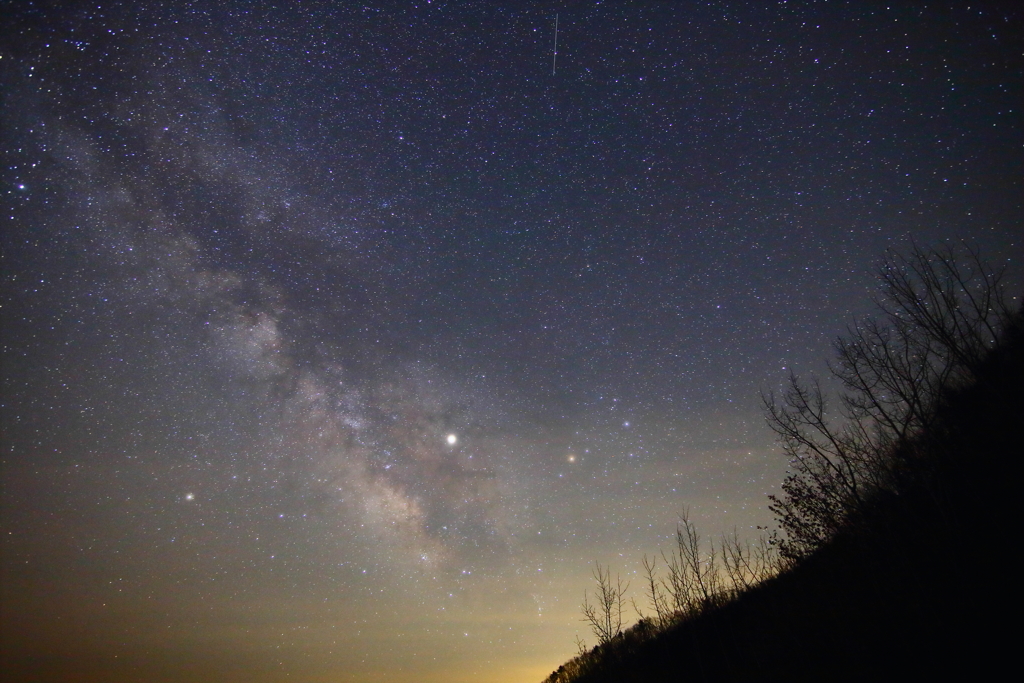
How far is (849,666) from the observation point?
1032cm

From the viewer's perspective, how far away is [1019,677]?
6.73 metres

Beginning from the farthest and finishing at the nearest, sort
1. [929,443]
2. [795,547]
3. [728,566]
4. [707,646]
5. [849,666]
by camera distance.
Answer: [728,566] < [707,646] < [795,547] < [929,443] < [849,666]

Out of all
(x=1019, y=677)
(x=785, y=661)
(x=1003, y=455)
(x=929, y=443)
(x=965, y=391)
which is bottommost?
(x=1019, y=677)

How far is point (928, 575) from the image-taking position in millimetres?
9977

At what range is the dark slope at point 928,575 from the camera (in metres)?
8.21

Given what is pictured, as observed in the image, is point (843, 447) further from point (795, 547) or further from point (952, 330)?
point (952, 330)

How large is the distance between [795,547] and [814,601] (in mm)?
2755

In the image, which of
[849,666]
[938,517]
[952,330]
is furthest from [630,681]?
[952,330]

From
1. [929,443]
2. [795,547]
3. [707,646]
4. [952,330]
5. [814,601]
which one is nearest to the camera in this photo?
[952,330]

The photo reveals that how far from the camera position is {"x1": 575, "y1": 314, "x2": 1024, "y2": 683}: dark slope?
8.21 m

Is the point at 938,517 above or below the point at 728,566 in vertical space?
below

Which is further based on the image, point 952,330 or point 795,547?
point 795,547

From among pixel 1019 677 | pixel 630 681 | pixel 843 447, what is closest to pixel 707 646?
pixel 630 681

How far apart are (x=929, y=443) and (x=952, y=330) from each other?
11.4 ft
